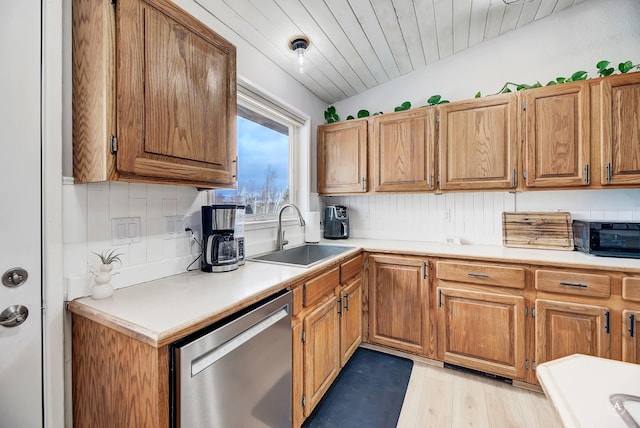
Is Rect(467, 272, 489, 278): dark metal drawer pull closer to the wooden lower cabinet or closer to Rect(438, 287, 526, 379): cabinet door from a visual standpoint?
Rect(438, 287, 526, 379): cabinet door

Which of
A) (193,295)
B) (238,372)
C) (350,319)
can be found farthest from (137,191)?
(350,319)

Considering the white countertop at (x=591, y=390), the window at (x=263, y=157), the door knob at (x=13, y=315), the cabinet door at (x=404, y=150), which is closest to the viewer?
the white countertop at (x=591, y=390)

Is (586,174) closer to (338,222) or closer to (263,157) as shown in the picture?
(338,222)

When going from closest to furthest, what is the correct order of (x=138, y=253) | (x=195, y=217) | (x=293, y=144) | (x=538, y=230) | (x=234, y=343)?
(x=234, y=343) < (x=138, y=253) < (x=195, y=217) < (x=538, y=230) < (x=293, y=144)

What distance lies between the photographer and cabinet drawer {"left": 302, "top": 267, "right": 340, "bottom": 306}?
4.95 feet

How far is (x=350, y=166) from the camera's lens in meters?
2.66

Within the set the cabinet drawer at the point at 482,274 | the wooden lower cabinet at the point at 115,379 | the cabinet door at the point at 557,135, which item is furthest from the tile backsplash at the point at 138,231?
the cabinet door at the point at 557,135

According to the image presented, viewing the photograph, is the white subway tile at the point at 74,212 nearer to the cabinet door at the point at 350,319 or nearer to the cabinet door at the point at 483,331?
the cabinet door at the point at 350,319

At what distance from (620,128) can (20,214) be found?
311 cm

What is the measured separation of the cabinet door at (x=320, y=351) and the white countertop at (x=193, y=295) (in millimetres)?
288

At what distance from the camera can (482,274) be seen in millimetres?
1939

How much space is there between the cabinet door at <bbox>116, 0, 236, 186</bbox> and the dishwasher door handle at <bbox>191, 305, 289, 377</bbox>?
69 cm

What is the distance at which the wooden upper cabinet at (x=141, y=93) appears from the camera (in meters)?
0.97

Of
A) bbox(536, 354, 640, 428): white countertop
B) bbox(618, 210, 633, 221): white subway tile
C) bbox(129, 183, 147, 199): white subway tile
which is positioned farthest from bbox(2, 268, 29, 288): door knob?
bbox(618, 210, 633, 221): white subway tile
